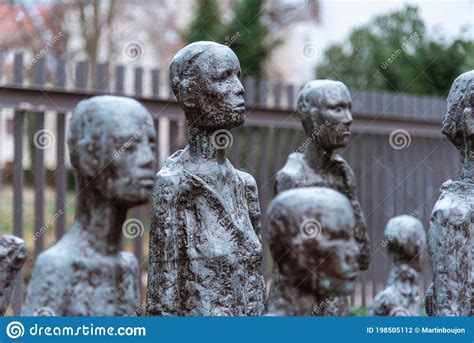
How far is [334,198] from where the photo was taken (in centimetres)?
633

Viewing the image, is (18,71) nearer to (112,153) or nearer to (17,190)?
(17,190)

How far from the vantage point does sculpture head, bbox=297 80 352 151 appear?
8.40 meters

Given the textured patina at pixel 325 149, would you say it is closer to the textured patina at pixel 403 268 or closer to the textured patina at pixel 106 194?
the textured patina at pixel 403 268

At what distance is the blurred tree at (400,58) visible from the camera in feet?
51.1

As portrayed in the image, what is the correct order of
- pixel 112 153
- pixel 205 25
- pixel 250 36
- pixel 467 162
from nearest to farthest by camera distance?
pixel 467 162 → pixel 112 153 → pixel 205 25 → pixel 250 36

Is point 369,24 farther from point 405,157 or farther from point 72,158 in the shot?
point 72,158

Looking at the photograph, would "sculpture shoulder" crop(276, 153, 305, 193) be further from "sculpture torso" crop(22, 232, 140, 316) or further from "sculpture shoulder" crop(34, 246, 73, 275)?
"sculpture shoulder" crop(34, 246, 73, 275)

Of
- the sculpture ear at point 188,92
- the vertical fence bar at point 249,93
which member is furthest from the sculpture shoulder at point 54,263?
the vertical fence bar at point 249,93

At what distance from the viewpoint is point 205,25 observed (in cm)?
1861

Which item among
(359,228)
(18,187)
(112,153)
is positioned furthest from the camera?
(18,187)

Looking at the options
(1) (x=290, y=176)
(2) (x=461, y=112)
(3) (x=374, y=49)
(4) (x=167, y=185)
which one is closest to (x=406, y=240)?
(1) (x=290, y=176)

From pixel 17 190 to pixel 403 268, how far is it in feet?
11.6

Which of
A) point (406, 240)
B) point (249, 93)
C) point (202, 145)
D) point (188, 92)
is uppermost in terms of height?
point (249, 93)

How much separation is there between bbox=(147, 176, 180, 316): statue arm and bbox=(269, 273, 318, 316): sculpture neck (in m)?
1.25
